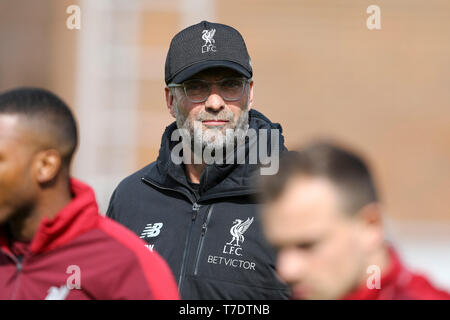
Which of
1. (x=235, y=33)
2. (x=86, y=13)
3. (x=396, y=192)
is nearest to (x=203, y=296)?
(x=235, y=33)

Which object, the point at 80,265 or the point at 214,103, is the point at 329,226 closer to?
the point at 80,265

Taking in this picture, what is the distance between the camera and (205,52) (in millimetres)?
3338

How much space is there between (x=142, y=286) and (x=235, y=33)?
1.47 metres

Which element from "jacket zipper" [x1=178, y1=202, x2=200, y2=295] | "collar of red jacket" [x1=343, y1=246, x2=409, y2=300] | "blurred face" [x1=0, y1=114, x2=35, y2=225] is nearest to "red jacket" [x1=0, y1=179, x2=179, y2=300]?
"blurred face" [x1=0, y1=114, x2=35, y2=225]

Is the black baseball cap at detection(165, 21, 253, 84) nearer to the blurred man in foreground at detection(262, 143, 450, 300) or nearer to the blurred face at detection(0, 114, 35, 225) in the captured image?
the blurred face at detection(0, 114, 35, 225)

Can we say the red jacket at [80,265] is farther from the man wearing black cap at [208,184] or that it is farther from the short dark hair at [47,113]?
the man wearing black cap at [208,184]

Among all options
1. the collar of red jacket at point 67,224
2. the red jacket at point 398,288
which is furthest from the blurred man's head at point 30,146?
the red jacket at point 398,288

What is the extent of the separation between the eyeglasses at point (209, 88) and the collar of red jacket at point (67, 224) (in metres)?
0.88

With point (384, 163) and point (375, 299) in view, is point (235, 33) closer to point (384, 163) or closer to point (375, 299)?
point (375, 299)

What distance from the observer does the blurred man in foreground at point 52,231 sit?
2475 mm

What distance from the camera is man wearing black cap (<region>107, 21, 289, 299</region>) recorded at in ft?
9.73

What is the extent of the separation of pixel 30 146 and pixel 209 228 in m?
0.86

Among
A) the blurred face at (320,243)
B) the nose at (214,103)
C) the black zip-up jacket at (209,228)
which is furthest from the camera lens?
the nose at (214,103)

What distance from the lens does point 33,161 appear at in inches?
99.7
